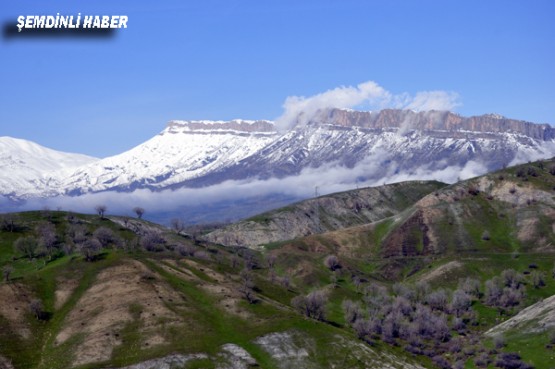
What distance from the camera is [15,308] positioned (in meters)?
191

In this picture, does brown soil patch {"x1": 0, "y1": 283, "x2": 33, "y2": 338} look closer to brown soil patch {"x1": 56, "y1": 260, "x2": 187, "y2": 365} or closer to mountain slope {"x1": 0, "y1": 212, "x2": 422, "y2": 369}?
mountain slope {"x1": 0, "y1": 212, "x2": 422, "y2": 369}

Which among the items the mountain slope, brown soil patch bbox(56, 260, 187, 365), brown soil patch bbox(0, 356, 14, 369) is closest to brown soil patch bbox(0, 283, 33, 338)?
the mountain slope

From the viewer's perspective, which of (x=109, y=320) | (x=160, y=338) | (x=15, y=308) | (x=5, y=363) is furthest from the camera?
(x=15, y=308)

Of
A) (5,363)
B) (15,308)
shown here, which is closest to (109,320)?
(15,308)

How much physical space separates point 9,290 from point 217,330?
198 feet

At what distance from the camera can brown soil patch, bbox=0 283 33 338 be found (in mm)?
183500

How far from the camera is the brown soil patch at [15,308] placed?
18350 centimetres

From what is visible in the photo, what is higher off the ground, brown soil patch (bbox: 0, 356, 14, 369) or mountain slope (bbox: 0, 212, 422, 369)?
mountain slope (bbox: 0, 212, 422, 369)

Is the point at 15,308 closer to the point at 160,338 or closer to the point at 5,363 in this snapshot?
the point at 5,363

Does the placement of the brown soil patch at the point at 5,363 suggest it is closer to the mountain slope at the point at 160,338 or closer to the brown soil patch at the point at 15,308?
the mountain slope at the point at 160,338

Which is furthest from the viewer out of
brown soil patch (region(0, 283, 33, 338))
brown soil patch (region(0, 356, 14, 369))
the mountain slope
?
brown soil patch (region(0, 283, 33, 338))

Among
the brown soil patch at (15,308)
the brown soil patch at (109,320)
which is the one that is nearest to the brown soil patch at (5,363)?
the brown soil patch at (15,308)

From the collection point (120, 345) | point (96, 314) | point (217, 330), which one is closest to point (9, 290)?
point (96, 314)

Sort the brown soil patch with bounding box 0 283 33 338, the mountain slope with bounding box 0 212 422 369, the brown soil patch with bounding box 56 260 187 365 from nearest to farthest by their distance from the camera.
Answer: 1. the mountain slope with bounding box 0 212 422 369
2. the brown soil patch with bounding box 56 260 187 365
3. the brown soil patch with bounding box 0 283 33 338
